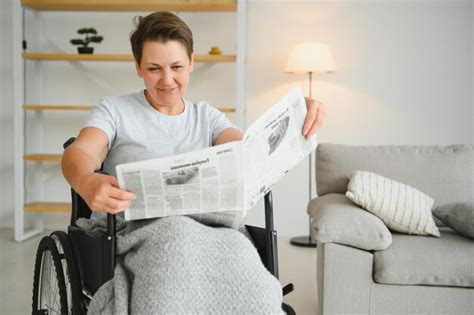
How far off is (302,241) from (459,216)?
72.7 inches

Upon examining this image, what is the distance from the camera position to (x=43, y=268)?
2061mm

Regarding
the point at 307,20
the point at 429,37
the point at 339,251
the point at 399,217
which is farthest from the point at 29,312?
the point at 429,37

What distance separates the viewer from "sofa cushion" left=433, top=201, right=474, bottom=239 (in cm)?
280

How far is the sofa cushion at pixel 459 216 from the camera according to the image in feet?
9.20

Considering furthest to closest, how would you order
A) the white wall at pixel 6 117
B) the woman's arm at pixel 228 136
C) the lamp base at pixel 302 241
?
the white wall at pixel 6 117
the lamp base at pixel 302 241
the woman's arm at pixel 228 136

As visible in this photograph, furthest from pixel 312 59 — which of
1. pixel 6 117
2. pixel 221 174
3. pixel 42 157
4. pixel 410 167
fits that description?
pixel 221 174

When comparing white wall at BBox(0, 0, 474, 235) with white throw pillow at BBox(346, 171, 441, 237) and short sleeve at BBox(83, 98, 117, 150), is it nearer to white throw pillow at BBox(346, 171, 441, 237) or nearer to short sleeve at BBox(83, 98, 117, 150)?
white throw pillow at BBox(346, 171, 441, 237)

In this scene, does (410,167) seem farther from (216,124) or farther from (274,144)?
(274,144)

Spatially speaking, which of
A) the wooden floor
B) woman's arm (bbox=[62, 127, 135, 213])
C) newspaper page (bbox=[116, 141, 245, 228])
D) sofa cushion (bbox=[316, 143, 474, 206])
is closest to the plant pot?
the wooden floor

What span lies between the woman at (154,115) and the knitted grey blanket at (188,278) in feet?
1.06

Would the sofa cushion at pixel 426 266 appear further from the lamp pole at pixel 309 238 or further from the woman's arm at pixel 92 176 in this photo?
the lamp pole at pixel 309 238

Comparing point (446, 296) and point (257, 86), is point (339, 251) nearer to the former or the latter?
point (446, 296)

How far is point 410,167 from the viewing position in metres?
3.24

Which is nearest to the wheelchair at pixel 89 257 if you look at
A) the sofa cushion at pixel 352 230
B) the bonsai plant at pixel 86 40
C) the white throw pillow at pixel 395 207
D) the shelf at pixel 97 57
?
the sofa cushion at pixel 352 230
